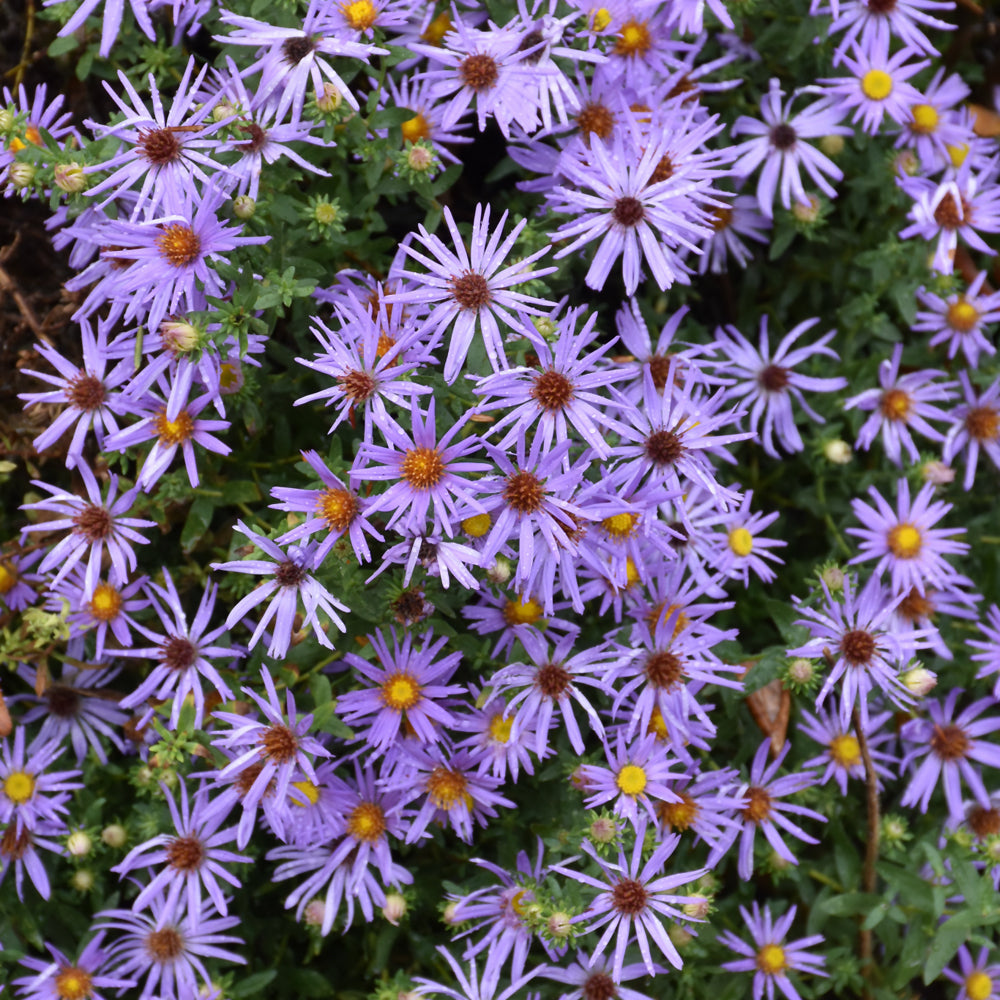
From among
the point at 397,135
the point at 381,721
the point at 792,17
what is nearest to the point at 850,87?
the point at 792,17

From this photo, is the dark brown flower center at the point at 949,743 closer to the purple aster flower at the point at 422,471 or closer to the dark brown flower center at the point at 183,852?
the purple aster flower at the point at 422,471

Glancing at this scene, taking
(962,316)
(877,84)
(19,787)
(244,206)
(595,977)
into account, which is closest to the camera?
(244,206)

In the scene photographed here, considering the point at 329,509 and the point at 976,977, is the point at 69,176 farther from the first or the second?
the point at 976,977

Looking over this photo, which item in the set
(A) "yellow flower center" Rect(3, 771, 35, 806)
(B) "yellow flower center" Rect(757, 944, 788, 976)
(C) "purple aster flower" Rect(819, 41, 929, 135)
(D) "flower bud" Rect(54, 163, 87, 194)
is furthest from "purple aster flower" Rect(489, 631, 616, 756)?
(C) "purple aster flower" Rect(819, 41, 929, 135)

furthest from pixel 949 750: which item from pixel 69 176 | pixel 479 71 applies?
pixel 69 176

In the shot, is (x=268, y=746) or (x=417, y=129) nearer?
(x=268, y=746)

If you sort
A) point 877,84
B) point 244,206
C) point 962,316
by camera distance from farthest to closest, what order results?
point 962,316 < point 877,84 < point 244,206

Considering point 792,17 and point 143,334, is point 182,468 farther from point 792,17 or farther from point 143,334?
point 792,17
